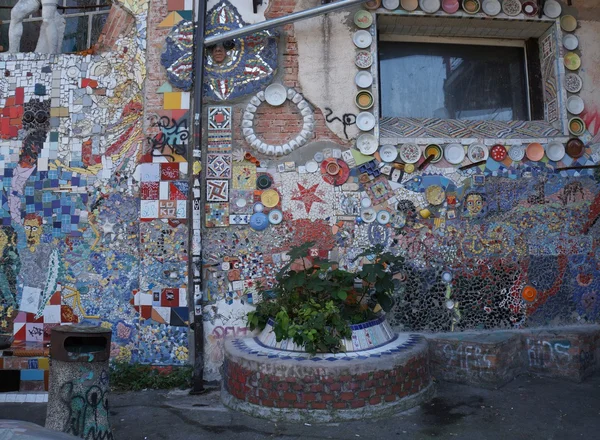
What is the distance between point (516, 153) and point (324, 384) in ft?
11.5

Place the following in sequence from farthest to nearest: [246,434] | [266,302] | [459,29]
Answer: [459,29]
[266,302]
[246,434]

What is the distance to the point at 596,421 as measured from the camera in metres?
4.70

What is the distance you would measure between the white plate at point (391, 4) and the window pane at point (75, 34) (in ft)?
12.2

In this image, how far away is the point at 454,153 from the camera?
Result: 6328mm

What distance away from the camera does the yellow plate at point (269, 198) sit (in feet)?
20.1

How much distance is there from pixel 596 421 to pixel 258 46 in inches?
190

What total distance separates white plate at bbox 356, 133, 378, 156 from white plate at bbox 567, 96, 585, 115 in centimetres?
230

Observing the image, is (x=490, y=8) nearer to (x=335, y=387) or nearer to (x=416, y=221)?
(x=416, y=221)

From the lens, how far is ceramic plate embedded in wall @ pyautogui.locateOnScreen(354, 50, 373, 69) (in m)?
6.25

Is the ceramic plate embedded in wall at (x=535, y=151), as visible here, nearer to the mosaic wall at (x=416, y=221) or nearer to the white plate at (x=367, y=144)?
the mosaic wall at (x=416, y=221)

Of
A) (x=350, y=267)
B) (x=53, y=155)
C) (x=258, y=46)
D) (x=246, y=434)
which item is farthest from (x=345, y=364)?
(x=53, y=155)

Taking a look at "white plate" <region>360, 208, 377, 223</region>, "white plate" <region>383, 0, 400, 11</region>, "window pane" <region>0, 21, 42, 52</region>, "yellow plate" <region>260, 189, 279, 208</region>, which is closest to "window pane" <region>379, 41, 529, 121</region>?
"white plate" <region>383, 0, 400, 11</region>

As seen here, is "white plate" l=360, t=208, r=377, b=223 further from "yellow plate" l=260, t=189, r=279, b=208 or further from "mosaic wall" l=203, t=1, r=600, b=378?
"yellow plate" l=260, t=189, r=279, b=208

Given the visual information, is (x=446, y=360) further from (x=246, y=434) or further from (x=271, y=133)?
(x=271, y=133)
